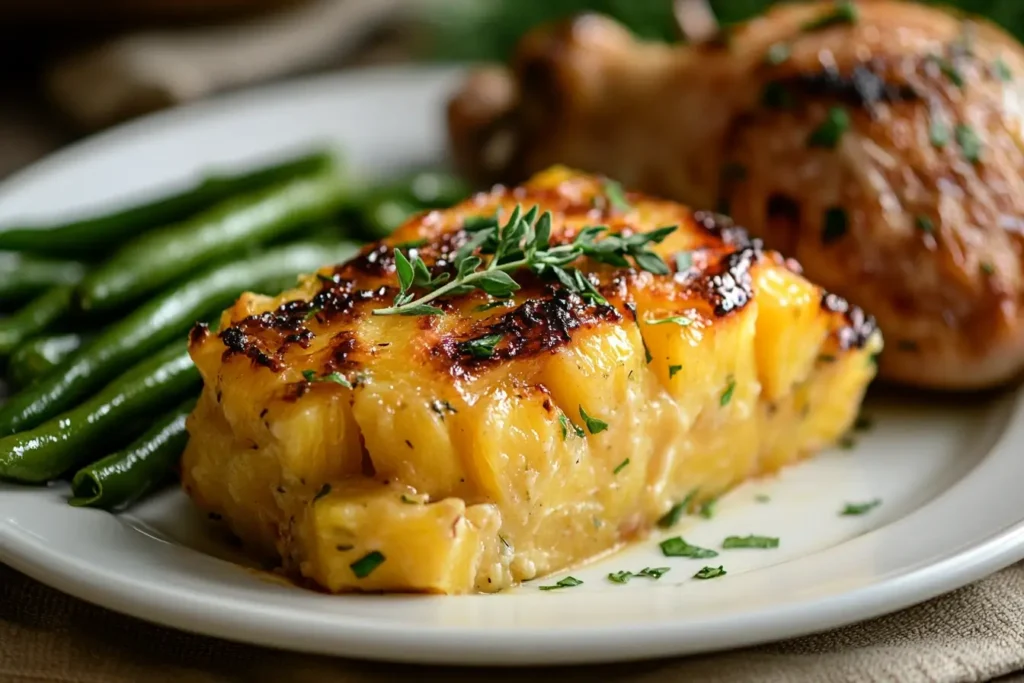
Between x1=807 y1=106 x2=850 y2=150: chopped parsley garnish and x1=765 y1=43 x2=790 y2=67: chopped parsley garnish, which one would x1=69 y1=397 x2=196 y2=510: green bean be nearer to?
x1=807 y1=106 x2=850 y2=150: chopped parsley garnish

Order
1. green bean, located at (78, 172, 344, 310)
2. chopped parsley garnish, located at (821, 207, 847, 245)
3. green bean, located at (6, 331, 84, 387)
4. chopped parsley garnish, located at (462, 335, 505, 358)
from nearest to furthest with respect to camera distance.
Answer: chopped parsley garnish, located at (462, 335, 505, 358) → green bean, located at (6, 331, 84, 387) → chopped parsley garnish, located at (821, 207, 847, 245) → green bean, located at (78, 172, 344, 310)

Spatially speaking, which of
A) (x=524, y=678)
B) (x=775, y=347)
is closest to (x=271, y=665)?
(x=524, y=678)

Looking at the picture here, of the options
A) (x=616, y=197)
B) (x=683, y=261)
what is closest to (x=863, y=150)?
(x=616, y=197)

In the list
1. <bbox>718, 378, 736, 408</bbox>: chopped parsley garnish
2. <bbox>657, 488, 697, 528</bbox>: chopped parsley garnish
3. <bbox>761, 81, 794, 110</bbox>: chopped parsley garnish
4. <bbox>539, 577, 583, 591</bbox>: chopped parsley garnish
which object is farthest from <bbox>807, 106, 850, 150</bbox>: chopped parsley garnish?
<bbox>539, 577, 583, 591</bbox>: chopped parsley garnish

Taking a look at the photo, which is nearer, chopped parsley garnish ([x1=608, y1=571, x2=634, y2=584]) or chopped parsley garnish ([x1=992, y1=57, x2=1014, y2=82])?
chopped parsley garnish ([x1=608, y1=571, x2=634, y2=584])

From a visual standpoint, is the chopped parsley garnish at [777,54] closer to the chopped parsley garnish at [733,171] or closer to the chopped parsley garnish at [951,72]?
the chopped parsley garnish at [733,171]

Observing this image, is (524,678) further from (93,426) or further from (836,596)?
(93,426)

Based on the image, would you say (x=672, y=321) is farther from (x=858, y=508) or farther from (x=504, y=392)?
(x=858, y=508)
